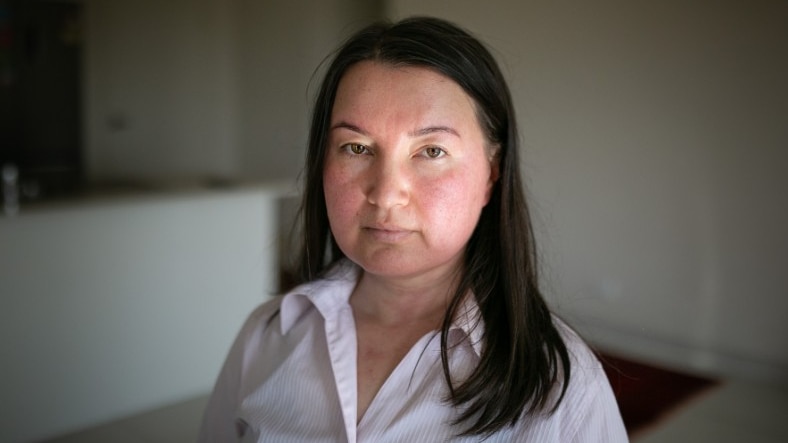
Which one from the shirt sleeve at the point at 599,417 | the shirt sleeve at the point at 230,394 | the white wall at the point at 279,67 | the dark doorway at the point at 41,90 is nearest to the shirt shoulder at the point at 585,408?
the shirt sleeve at the point at 599,417

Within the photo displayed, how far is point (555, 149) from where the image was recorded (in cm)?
183

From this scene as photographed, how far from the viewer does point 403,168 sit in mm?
939

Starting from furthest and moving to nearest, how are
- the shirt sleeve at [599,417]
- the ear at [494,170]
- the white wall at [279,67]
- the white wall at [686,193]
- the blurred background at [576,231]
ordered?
the white wall at [279,67] → the white wall at [686,193] → the blurred background at [576,231] → the ear at [494,170] → the shirt sleeve at [599,417]

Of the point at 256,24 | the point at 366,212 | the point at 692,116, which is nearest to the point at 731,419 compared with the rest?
the point at 366,212

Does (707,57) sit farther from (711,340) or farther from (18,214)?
(18,214)

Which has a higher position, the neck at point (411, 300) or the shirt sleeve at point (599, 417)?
the neck at point (411, 300)

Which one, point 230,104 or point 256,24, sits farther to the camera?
point 230,104

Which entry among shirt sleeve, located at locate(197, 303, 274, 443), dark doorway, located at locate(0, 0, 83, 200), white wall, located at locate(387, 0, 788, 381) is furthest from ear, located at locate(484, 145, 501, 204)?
dark doorway, located at locate(0, 0, 83, 200)

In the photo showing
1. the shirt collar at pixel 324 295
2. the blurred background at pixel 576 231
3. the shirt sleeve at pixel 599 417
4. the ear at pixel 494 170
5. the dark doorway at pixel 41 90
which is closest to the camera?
the shirt sleeve at pixel 599 417

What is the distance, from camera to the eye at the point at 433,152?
0.94m

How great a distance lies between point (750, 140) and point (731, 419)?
1507 mm

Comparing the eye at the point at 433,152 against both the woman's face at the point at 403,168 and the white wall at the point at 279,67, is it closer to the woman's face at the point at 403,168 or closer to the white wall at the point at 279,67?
the woman's face at the point at 403,168

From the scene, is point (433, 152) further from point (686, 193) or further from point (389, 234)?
point (686, 193)

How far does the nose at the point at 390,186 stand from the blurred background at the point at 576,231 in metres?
0.60
